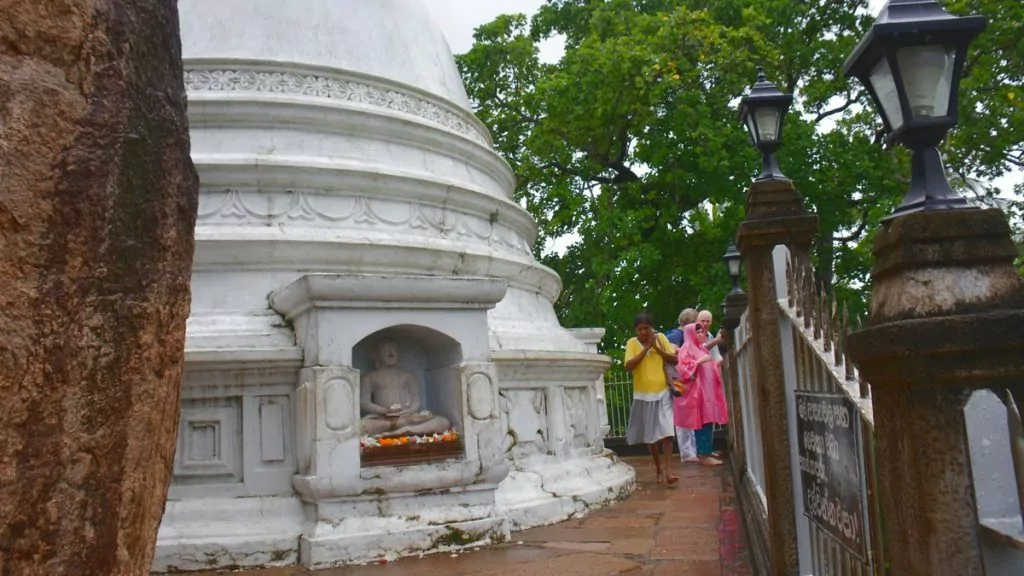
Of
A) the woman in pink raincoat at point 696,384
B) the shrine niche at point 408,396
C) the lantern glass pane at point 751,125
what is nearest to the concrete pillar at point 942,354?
the lantern glass pane at point 751,125

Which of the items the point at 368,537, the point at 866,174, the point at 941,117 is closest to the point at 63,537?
the point at 941,117

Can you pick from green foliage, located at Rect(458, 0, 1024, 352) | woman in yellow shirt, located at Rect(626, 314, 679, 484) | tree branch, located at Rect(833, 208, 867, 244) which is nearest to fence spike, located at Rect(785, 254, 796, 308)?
woman in yellow shirt, located at Rect(626, 314, 679, 484)

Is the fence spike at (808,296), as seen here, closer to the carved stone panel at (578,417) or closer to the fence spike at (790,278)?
the fence spike at (790,278)

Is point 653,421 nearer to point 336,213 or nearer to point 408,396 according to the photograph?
point 408,396

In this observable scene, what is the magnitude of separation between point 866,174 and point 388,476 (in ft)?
37.2

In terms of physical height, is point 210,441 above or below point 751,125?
below

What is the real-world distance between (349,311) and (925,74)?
4.27 meters

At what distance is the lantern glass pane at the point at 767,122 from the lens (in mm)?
4047

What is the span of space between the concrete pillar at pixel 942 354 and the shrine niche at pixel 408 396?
4131mm

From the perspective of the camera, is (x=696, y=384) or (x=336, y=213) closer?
(x=336, y=213)

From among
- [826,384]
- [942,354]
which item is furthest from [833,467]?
[942,354]

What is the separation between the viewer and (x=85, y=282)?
1460 mm

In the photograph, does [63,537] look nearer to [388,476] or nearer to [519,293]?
[388,476]

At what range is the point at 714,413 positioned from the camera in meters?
8.79
